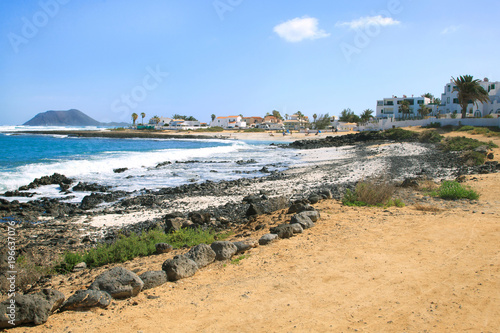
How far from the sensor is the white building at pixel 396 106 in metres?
78.1

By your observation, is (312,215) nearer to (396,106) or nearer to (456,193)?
(456,193)

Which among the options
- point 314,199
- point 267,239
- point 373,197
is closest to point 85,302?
point 267,239

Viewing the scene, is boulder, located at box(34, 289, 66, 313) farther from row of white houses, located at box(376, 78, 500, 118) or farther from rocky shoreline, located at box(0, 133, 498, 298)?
row of white houses, located at box(376, 78, 500, 118)

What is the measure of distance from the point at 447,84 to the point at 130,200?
71264 mm

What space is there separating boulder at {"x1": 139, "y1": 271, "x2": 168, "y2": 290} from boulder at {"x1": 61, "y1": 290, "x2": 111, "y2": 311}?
717 millimetres

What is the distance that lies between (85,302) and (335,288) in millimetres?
3714

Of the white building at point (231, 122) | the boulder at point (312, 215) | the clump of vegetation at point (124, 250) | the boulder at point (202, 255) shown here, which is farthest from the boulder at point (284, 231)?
the white building at point (231, 122)

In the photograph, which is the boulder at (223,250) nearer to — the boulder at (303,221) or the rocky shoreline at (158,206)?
the boulder at (303,221)

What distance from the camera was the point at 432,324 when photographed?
3.97 m

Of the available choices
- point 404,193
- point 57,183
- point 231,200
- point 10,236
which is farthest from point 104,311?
point 57,183

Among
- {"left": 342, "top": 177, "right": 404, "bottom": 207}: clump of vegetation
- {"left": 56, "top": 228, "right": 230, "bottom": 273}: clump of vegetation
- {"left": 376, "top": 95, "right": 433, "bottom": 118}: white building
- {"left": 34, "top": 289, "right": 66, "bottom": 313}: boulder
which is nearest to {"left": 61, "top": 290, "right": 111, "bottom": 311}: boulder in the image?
{"left": 34, "top": 289, "right": 66, "bottom": 313}: boulder

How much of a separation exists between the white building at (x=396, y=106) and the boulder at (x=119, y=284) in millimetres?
81935

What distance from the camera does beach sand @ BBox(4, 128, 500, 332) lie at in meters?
4.16

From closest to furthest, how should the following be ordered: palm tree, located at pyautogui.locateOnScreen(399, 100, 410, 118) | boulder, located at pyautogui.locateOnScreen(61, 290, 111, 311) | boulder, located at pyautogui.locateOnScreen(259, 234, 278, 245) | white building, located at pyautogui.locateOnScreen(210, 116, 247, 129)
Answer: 1. boulder, located at pyautogui.locateOnScreen(61, 290, 111, 311)
2. boulder, located at pyautogui.locateOnScreen(259, 234, 278, 245)
3. palm tree, located at pyautogui.locateOnScreen(399, 100, 410, 118)
4. white building, located at pyautogui.locateOnScreen(210, 116, 247, 129)
